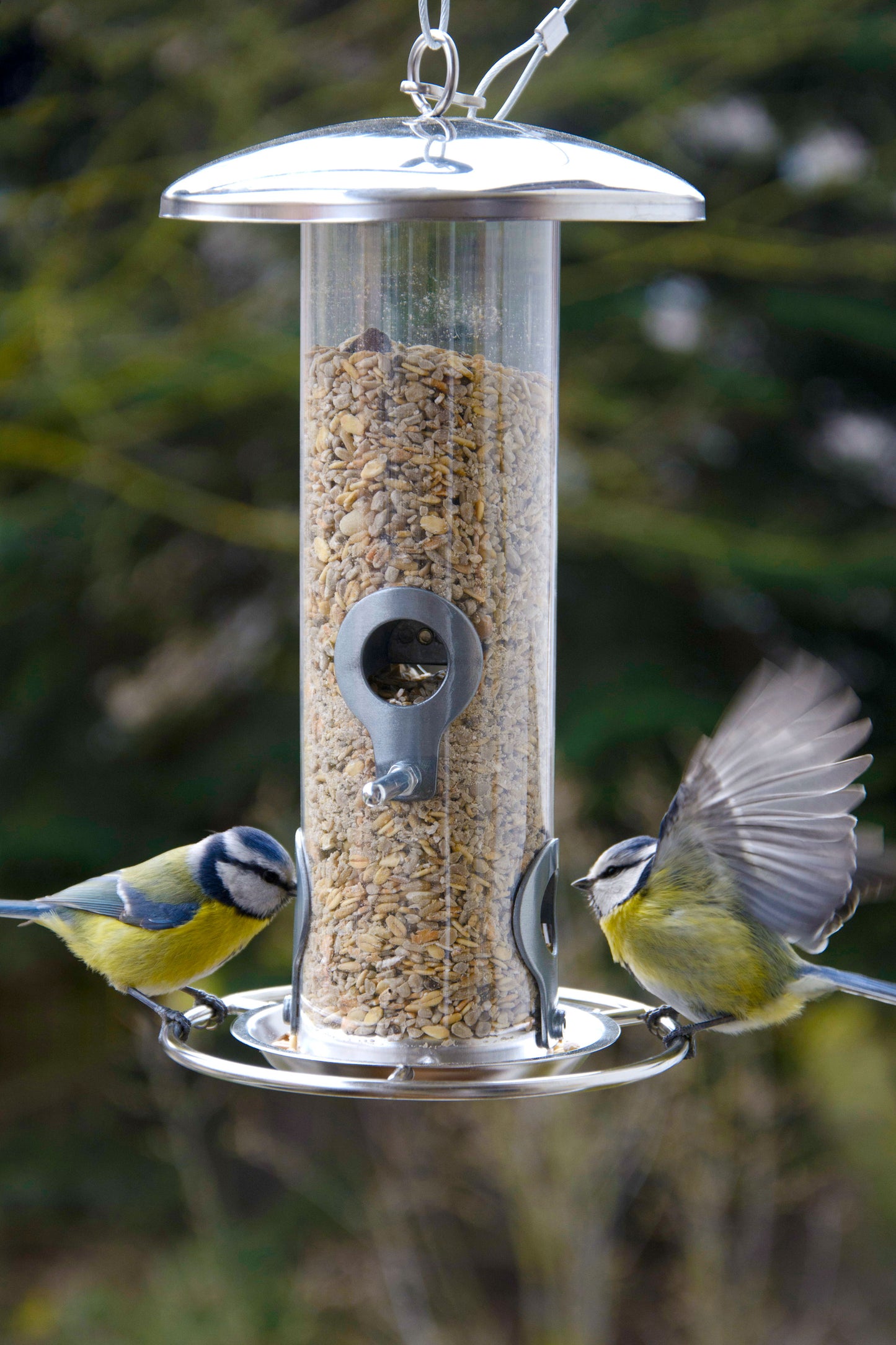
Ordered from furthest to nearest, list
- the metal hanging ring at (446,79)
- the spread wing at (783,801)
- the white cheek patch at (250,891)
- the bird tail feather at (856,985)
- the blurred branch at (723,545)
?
the blurred branch at (723,545) < the white cheek patch at (250,891) < the bird tail feather at (856,985) < the spread wing at (783,801) < the metal hanging ring at (446,79)

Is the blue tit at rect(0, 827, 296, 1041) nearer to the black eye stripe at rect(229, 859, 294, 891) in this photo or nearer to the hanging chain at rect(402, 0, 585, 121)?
the black eye stripe at rect(229, 859, 294, 891)

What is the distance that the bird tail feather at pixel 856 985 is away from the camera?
2809mm

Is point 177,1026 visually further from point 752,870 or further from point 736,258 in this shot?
point 736,258

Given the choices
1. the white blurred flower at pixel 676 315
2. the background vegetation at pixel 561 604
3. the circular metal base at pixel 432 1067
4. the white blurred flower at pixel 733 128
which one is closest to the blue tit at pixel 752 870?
the circular metal base at pixel 432 1067

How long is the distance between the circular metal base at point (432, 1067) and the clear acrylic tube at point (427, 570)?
0.11 metres

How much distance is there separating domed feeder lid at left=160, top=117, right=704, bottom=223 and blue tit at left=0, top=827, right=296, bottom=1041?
4.22 feet

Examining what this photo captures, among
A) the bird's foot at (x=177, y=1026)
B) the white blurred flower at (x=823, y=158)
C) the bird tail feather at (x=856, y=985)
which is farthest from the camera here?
the white blurred flower at (x=823, y=158)

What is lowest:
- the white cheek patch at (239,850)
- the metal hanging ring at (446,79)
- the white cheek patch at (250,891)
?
the white cheek patch at (250,891)

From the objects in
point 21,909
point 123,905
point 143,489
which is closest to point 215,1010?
point 123,905

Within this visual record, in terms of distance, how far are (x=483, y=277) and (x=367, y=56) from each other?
4526mm

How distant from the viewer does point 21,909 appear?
11.1ft

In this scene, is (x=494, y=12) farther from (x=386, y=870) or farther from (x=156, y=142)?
(x=386, y=870)

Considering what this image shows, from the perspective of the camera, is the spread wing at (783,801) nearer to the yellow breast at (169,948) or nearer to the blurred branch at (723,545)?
the yellow breast at (169,948)

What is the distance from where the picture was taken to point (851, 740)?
246cm
